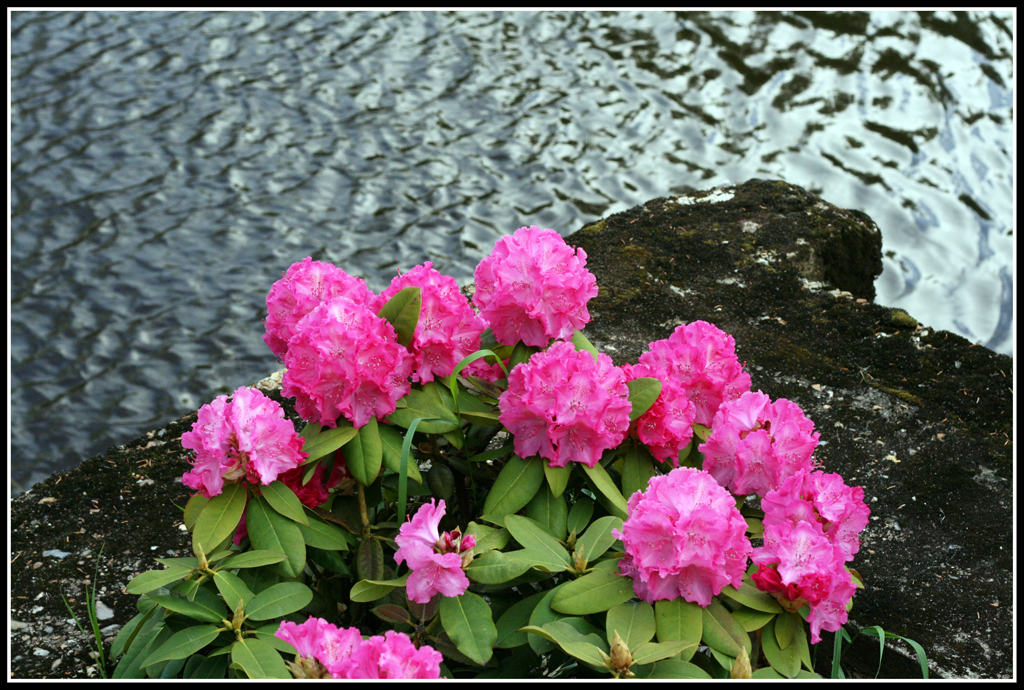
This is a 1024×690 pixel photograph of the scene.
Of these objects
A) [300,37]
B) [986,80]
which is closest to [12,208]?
[300,37]

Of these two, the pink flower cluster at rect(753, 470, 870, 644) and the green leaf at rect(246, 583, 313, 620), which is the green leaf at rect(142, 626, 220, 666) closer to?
the green leaf at rect(246, 583, 313, 620)

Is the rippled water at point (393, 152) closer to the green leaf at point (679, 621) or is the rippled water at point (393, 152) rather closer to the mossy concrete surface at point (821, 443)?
the mossy concrete surface at point (821, 443)

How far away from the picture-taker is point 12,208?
5266 mm

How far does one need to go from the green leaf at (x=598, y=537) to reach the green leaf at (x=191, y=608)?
1.94 ft

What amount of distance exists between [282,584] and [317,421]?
0.95ft

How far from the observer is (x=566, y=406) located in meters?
1.45

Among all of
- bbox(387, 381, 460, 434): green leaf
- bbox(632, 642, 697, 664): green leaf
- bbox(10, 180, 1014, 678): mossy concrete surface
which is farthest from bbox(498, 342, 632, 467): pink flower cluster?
bbox(10, 180, 1014, 678): mossy concrete surface

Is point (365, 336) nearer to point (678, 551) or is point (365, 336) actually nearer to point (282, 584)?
point (282, 584)

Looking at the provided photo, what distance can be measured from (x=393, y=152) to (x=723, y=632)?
4.94m

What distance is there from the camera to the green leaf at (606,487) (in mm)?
1472

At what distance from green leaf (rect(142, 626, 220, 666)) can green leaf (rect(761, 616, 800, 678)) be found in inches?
34.1

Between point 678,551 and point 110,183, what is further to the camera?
point 110,183

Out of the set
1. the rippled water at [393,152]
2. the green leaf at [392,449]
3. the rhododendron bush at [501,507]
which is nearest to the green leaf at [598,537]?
the rhododendron bush at [501,507]

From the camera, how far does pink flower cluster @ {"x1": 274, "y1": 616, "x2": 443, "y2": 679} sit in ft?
3.78
